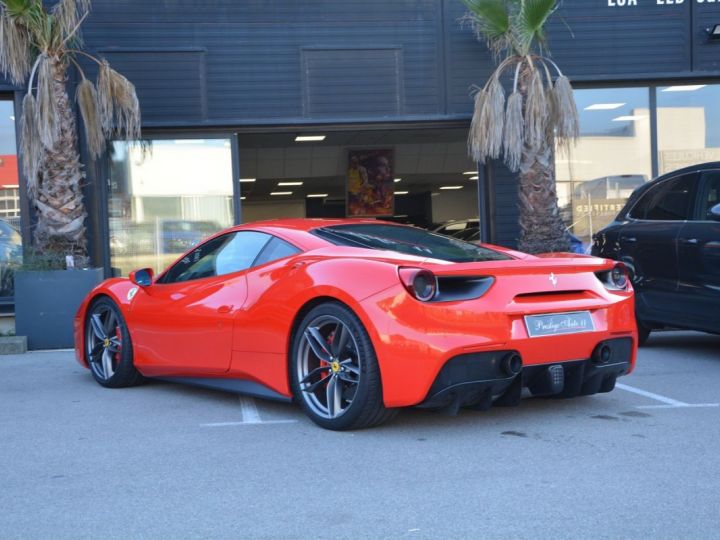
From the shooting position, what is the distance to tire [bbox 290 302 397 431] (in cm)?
489

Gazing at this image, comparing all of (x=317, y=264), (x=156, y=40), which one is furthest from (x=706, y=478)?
(x=156, y=40)

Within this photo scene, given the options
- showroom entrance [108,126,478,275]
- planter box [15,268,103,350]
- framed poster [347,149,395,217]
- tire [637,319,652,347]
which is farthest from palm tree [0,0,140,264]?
framed poster [347,149,395,217]

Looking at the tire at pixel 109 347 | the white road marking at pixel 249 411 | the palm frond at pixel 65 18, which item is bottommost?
the white road marking at pixel 249 411

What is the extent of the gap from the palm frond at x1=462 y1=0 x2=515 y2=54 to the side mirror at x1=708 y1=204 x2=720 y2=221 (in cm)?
457

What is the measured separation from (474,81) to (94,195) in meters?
5.15

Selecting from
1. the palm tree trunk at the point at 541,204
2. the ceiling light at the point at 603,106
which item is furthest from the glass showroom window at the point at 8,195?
the ceiling light at the point at 603,106

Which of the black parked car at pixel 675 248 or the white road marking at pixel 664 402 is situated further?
the black parked car at pixel 675 248

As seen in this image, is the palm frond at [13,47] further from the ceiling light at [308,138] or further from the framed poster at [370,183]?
the framed poster at [370,183]

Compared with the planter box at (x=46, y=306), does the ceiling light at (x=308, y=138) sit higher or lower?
higher

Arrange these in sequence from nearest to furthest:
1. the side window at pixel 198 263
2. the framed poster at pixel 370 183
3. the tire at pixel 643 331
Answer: the side window at pixel 198 263, the tire at pixel 643 331, the framed poster at pixel 370 183

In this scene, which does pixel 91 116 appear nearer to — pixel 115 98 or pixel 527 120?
pixel 115 98

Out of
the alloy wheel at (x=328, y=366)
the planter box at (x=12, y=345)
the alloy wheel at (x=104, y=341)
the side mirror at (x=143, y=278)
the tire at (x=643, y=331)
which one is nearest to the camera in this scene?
the alloy wheel at (x=328, y=366)

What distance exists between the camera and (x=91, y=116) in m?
10.4

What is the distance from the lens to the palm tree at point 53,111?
32.3 ft
